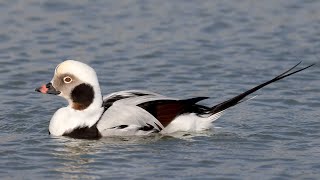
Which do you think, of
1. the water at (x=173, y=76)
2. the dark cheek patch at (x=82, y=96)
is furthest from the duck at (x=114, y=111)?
the water at (x=173, y=76)

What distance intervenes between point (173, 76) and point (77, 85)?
2699 mm

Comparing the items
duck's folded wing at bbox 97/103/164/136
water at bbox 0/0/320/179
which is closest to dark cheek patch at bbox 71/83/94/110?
duck's folded wing at bbox 97/103/164/136

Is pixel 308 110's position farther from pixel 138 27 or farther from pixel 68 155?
pixel 138 27

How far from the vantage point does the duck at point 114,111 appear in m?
10.2

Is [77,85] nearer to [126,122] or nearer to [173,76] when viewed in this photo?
[126,122]

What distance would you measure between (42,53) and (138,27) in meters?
1.76

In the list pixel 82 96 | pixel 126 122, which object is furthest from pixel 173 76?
pixel 126 122

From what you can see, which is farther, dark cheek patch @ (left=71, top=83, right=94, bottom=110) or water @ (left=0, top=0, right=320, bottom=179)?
dark cheek patch @ (left=71, top=83, right=94, bottom=110)

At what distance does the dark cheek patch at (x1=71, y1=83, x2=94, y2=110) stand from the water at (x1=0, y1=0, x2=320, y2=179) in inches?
16.1

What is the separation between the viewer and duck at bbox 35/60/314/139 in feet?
33.5

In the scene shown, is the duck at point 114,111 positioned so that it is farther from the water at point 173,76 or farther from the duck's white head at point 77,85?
the water at point 173,76

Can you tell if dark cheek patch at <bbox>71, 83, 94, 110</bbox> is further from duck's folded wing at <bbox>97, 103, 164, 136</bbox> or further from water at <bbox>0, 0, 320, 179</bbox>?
water at <bbox>0, 0, 320, 179</bbox>

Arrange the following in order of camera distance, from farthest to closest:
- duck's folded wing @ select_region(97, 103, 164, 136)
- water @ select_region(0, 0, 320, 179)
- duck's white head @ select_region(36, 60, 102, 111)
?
duck's white head @ select_region(36, 60, 102, 111) → duck's folded wing @ select_region(97, 103, 164, 136) → water @ select_region(0, 0, 320, 179)

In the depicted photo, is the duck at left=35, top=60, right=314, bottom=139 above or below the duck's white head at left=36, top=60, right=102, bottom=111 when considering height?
below
